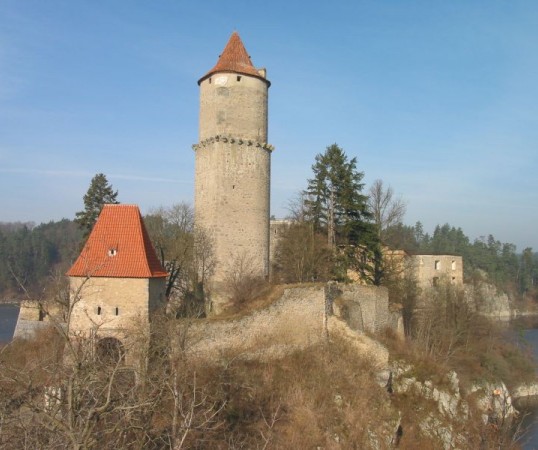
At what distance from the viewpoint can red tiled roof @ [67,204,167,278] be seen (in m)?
15.9

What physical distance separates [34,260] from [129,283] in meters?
67.9

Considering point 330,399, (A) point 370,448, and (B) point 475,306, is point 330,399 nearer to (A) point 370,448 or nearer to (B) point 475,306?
(A) point 370,448

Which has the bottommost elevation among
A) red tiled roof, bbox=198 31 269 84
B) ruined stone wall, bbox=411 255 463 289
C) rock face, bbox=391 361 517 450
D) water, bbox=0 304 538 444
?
water, bbox=0 304 538 444

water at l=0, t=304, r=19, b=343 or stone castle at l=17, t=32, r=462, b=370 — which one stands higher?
stone castle at l=17, t=32, r=462, b=370

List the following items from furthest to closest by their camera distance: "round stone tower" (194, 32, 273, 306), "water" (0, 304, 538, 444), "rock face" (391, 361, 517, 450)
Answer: "water" (0, 304, 538, 444) → "round stone tower" (194, 32, 273, 306) → "rock face" (391, 361, 517, 450)

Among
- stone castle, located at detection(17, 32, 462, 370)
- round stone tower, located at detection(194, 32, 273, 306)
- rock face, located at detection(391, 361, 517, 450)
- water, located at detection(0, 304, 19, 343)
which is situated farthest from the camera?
water, located at detection(0, 304, 19, 343)

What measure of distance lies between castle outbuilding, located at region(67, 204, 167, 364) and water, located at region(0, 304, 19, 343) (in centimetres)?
2095

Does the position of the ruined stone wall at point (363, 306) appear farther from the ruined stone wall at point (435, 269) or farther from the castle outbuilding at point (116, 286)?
the ruined stone wall at point (435, 269)

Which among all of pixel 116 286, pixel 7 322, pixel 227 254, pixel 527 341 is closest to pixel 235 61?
pixel 227 254

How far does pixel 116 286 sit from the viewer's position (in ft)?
51.8

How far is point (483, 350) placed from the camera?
28.8 m

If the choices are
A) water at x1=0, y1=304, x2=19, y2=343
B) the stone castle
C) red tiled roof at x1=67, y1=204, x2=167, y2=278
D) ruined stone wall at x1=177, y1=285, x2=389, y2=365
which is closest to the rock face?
ruined stone wall at x1=177, y1=285, x2=389, y2=365

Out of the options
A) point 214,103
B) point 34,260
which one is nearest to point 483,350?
point 214,103

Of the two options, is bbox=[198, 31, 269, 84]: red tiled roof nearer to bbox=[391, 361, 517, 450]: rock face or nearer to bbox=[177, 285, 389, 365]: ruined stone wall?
bbox=[177, 285, 389, 365]: ruined stone wall
